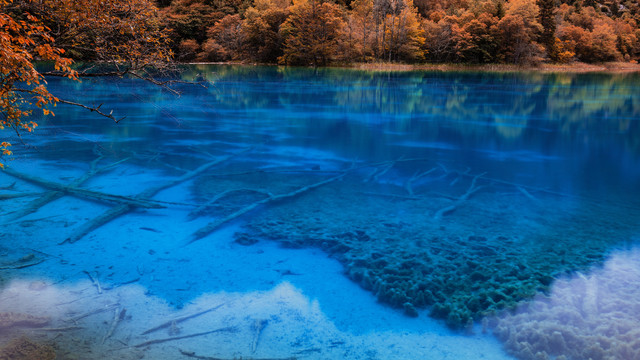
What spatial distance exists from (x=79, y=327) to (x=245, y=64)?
72.4 meters

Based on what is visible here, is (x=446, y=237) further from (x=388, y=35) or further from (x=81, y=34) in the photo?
(x=388, y=35)

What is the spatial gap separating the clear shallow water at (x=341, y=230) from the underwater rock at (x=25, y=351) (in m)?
0.24

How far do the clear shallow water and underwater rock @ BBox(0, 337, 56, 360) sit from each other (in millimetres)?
242

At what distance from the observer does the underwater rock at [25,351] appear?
13.3 ft

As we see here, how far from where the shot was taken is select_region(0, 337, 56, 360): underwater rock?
4043mm

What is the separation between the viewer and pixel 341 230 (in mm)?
7457

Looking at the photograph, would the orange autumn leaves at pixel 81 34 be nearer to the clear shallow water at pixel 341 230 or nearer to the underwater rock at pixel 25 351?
the underwater rock at pixel 25 351

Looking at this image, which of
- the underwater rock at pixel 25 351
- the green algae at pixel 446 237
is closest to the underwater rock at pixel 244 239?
the green algae at pixel 446 237

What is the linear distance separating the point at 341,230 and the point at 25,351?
468 centimetres

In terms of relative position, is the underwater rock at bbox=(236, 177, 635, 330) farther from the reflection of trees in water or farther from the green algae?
the reflection of trees in water

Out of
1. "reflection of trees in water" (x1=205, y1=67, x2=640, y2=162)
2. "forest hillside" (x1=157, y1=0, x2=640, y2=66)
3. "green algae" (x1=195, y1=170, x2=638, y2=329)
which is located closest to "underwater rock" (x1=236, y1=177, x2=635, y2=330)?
→ "green algae" (x1=195, y1=170, x2=638, y2=329)

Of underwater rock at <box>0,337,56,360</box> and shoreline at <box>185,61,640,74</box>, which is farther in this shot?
shoreline at <box>185,61,640,74</box>

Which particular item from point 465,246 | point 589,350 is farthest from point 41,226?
point 589,350

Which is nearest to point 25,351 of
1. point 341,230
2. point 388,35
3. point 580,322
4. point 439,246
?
point 341,230
